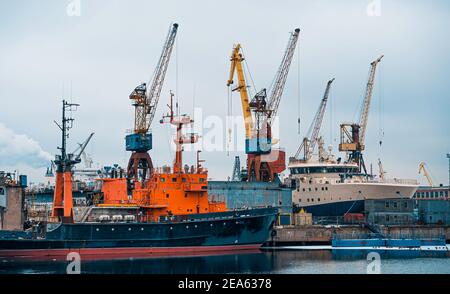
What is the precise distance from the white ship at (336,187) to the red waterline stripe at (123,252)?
95.5 ft

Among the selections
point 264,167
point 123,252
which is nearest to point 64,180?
point 123,252

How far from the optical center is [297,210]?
305 ft

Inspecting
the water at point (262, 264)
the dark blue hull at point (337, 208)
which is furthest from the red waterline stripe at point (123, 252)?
the dark blue hull at point (337, 208)

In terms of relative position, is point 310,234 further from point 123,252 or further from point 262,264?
point 123,252

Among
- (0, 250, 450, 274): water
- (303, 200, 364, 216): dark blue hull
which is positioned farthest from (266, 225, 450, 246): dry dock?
(303, 200, 364, 216): dark blue hull

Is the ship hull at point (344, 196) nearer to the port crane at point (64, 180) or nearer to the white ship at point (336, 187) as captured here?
the white ship at point (336, 187)

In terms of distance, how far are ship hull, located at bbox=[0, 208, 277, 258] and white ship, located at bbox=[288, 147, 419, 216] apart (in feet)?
89.4

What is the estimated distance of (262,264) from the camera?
5066cm

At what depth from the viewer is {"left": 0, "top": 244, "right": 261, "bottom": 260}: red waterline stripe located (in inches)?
2240

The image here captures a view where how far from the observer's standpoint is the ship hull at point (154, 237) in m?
57.7

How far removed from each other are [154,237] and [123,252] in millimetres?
3330
